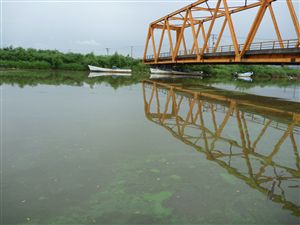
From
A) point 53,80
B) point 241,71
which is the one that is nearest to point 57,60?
point 53,80

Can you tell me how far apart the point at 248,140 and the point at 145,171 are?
3.68m

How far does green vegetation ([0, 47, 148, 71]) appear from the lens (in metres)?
47.1

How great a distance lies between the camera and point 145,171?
4699 millimetres

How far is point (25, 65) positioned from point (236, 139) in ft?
158

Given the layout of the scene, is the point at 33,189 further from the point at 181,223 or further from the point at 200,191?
the point at 200,191

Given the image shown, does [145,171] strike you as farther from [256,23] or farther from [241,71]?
[241,71]

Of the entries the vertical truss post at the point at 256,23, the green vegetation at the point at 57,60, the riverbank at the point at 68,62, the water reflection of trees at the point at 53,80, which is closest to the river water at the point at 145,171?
the water reflection of trees at the point at 53,80

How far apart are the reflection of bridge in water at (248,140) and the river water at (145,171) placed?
0.09ft

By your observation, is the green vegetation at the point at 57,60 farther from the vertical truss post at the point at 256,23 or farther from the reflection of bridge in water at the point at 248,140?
the reflection of bridge in water at the point at 248,140

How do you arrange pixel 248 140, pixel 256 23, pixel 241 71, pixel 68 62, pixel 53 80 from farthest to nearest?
pixel 241 71, pixel 68 62, pixel 53 80, pixel 256 23, pixel 248 140

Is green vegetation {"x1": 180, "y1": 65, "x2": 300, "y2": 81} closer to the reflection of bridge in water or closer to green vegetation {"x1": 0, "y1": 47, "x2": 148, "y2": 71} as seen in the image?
green vegetation {"x1": 0, "y1": 47, "x2": 148, "y2": 71}

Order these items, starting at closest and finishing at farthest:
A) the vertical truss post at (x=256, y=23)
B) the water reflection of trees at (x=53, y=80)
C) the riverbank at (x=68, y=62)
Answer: the vertical truss post at (x=256, y=23) < the water reflection of trees at (x=53, y=80) < the riverbank at (x=68, y=62)

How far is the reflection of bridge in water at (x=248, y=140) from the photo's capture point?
443 centimetres

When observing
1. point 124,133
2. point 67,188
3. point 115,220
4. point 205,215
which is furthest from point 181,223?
point 124,133
